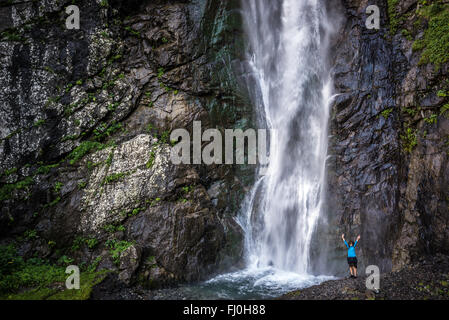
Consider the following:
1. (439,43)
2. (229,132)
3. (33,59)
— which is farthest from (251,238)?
(33,59)

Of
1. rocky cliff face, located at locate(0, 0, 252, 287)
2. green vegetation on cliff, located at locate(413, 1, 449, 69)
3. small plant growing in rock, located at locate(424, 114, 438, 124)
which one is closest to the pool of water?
rocky cliff face, located at locate(0, 0, 252, 287)

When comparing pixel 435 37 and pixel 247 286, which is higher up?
pixel 435 37

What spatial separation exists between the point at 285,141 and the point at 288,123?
862 mm

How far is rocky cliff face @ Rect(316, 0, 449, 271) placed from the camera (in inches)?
368

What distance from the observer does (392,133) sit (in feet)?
Result: 35.2

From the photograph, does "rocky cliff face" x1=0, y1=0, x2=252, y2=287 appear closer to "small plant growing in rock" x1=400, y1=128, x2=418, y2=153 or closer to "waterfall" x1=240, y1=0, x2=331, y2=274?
"waterfall" x1=240, y1=0, x2=331, y2=274

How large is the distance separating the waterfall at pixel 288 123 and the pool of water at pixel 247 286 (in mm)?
666

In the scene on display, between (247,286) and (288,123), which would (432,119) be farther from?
(247,286)

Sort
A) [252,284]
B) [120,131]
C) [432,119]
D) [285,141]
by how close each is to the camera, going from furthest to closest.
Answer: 1. [285,141]
2. [120,131]
3. [432,119]
4. [252,284]

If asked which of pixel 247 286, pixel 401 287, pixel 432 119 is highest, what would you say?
pixel 432 119

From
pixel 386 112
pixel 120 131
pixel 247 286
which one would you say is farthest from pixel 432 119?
pixel 120 131

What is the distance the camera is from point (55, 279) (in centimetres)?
856

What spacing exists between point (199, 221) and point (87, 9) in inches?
404

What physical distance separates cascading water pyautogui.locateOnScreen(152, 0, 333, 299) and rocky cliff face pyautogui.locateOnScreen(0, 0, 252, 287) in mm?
903
